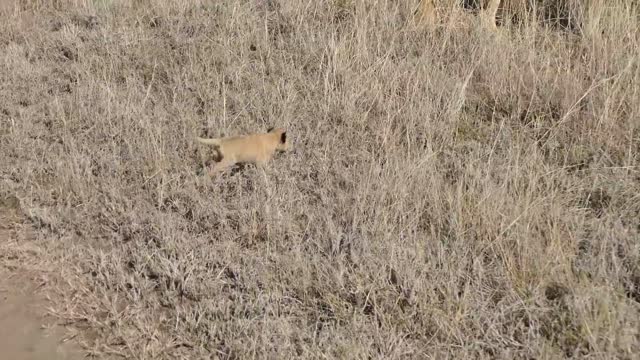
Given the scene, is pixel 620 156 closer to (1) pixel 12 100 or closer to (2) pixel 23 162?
(2) pixel 23 162

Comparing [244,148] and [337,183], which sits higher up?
[244,148]

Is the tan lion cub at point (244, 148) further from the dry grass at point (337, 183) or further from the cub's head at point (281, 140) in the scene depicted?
the dry grass at point (337, 183)

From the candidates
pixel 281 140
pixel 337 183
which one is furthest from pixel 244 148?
pixel 337 183

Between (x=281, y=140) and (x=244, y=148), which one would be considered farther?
(x=281, y=140)

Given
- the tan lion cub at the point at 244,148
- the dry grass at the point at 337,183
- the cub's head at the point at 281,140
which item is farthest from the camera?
the cub's head at the point at 281,140

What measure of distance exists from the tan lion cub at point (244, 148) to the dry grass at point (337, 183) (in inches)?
4.7

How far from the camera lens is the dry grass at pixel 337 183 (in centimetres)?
287

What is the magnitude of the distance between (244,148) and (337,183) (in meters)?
0.62

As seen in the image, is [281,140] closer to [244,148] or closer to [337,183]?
[244,148]

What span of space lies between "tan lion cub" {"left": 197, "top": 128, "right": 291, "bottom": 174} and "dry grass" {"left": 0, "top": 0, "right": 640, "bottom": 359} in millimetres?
120

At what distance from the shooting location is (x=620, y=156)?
13.2 ft

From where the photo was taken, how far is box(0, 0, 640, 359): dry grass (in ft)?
9.41

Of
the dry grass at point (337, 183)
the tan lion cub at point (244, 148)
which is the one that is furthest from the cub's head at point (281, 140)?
the dry grass at point (337, 183)

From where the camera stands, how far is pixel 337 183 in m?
3.99
